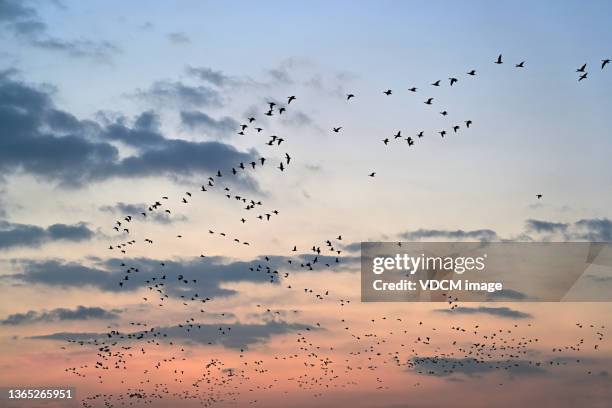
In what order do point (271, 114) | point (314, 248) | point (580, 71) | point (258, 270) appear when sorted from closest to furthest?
point (580, 71) < point (271, 114) < point (314, 248) < point (258, 270)

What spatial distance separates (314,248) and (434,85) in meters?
21.5

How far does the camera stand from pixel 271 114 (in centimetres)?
7369

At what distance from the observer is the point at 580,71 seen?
69000 mm

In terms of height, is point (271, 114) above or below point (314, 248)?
above

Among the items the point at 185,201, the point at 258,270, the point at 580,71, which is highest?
the point at 580,71

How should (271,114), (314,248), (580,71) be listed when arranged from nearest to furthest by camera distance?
(580,71) → (271,114) → (314,248)

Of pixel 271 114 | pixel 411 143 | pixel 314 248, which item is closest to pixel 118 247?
pixel 314 248

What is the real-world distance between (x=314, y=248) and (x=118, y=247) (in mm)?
26810

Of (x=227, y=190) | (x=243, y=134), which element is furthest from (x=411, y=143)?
(x=227, y=190)

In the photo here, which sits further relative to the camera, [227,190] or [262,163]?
[227,190]

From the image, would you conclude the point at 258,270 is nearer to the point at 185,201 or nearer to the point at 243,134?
the point at 185,201

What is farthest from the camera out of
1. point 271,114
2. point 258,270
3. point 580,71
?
point 258,270

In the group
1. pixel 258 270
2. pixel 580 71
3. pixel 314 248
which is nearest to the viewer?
pixel 580 71

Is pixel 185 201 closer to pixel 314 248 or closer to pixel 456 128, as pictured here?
pixel 314 248
